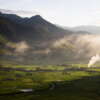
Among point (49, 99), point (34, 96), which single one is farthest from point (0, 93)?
point (49, 99)

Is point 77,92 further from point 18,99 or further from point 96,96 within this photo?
point 18,99

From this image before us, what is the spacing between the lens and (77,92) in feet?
629

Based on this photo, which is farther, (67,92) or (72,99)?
(67,92)

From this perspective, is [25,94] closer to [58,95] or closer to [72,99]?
[58,95]

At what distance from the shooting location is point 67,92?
629ft

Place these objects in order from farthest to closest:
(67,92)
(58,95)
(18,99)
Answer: (67,92)
(58,95)
(18,99)

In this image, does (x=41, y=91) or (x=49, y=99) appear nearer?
(x=49, y=99)

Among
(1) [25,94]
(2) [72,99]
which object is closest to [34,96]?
(1) [25,94]

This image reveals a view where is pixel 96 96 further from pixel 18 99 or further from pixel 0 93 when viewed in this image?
pixel 0 93

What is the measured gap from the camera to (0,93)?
18325 centimetres

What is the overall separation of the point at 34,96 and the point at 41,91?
867 inches

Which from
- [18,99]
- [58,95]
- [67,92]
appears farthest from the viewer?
[67,92]

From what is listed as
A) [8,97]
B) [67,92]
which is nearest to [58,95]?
[67,92]

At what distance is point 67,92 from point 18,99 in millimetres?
48279
